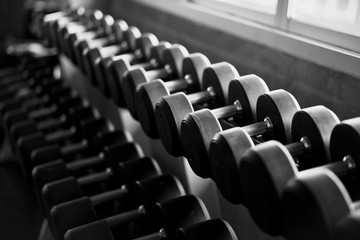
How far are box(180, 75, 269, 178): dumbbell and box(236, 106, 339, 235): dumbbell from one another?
0.10m

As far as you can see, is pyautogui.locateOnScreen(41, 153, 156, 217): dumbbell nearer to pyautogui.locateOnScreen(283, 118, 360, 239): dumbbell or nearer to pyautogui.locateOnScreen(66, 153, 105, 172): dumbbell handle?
pyautogui.locateOnScreen(66, 153, 105, 172): dumbbell handle

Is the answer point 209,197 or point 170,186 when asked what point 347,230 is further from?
point 209,197

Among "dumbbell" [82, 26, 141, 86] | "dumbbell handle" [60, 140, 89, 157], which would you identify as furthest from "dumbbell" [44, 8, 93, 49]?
"dumbbell handle" [60, 140, 89, 157]

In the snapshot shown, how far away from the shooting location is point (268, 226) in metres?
0.89

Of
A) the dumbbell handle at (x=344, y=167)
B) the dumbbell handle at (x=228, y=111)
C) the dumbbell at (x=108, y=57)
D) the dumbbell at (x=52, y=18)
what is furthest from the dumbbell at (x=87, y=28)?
the dumbbell handle at (x=344, y=167)

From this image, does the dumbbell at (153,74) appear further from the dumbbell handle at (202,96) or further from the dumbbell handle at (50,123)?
the dumbbell handle at (50,123)

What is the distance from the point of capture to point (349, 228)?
692 mm

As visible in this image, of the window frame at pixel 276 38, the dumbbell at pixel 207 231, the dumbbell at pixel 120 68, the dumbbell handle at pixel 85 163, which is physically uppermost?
the window frame at pixel 276 38

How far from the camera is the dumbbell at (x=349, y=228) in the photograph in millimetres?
683

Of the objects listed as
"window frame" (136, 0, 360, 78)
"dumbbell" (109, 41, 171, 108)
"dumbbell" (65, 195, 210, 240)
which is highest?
"window frame" (136, 0, 360, 78)

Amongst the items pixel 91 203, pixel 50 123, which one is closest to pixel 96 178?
pixel 91 203

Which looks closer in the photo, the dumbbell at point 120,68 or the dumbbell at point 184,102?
the dumbbell at point 184,102

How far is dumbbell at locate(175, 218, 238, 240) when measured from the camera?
1.15 meters

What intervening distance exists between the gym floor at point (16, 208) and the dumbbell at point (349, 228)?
4.77ft
